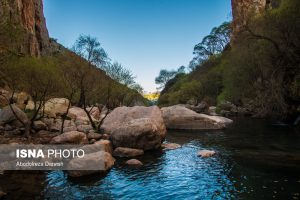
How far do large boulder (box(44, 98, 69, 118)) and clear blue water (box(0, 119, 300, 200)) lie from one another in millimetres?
19183

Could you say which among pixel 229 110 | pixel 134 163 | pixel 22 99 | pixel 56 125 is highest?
pixel 22 99

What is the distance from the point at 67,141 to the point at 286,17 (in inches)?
934

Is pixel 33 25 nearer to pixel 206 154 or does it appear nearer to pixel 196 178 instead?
pixel 206 154

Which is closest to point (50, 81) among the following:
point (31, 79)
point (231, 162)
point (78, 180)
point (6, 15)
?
point (31, 79)

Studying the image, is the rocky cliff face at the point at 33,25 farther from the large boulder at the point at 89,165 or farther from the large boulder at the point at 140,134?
the large boulder at the point at 89,165

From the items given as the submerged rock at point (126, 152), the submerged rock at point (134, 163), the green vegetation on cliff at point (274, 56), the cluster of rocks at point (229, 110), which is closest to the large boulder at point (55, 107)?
the submerged rock at point (126, 152)

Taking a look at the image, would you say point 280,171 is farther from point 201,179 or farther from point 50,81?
point 50,81

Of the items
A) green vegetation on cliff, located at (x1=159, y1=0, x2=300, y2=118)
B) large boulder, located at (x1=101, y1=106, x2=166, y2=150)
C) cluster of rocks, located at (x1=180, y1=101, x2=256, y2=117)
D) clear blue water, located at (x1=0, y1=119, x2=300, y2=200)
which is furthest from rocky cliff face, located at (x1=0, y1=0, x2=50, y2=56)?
cluster of rocks, located at (x1=180, y1=101, x2=256, y2=117)

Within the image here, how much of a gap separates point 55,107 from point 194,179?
27534mm

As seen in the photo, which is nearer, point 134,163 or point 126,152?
point 134,163

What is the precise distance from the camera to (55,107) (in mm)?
37875

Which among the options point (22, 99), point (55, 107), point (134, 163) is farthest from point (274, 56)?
point (22, 99)

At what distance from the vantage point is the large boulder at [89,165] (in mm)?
15141

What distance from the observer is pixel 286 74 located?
31969mm
